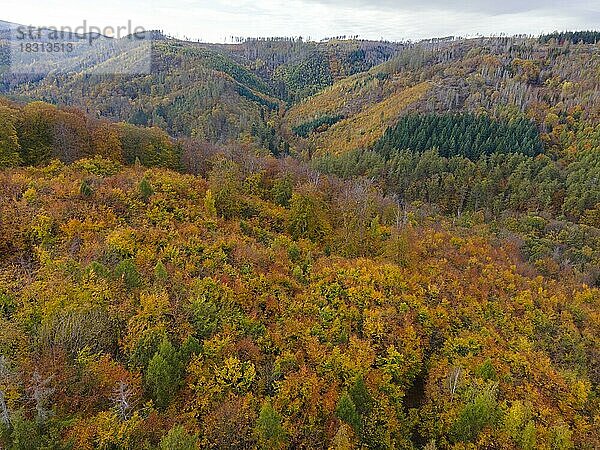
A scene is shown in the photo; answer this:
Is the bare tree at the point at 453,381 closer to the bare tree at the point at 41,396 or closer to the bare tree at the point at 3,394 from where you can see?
the bare tree at the point at 41,396

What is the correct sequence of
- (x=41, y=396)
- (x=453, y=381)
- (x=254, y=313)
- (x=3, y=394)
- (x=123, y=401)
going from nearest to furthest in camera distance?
(x=3, y=394) < (x=123, y=401) < (x=41, y=396) < (x=453, y=381) < (x=254, y=313)

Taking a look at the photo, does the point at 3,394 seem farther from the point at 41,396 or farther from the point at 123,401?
the point at 123,401

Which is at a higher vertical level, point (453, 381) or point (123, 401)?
point (123, 401)

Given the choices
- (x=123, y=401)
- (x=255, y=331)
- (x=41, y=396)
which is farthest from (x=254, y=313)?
(x=41, y=396)

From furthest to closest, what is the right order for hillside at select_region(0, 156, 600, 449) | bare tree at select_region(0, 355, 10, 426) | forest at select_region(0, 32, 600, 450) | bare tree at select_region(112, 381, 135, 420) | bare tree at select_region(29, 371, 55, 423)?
forest at select_region(0, 32, 600, 450), hillside at select_region(0, 156, 600, 449), bare tree at select_region(112, 381, 135, 420), bare tree at select_region(29, 371, 55, 423), bare tree at select_region(0, 355, 10, 426)

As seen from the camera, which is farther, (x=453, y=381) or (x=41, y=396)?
(x=453, y=381)

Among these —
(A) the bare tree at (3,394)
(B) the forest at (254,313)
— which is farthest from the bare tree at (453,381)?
(A) the bare tree at (3,394)

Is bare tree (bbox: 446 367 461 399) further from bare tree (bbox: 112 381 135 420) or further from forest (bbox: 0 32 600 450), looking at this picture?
bare tree (bbox: 112 381 135 420)

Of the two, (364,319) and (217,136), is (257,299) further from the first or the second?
(217,136)

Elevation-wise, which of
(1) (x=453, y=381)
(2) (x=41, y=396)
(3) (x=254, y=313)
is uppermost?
(2) (x=41, y=396)

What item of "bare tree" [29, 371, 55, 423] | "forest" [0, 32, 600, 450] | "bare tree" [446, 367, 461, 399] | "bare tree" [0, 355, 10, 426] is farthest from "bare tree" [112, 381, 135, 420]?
"bare tree" [446, 367, 461, 399]

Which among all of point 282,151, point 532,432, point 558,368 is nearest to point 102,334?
point 532,432

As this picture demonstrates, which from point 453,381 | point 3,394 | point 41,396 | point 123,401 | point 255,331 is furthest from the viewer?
point 255,331

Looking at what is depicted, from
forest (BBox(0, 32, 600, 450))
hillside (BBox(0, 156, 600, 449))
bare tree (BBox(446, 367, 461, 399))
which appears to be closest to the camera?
hillside (BBox(0, 156, 600, 449))
